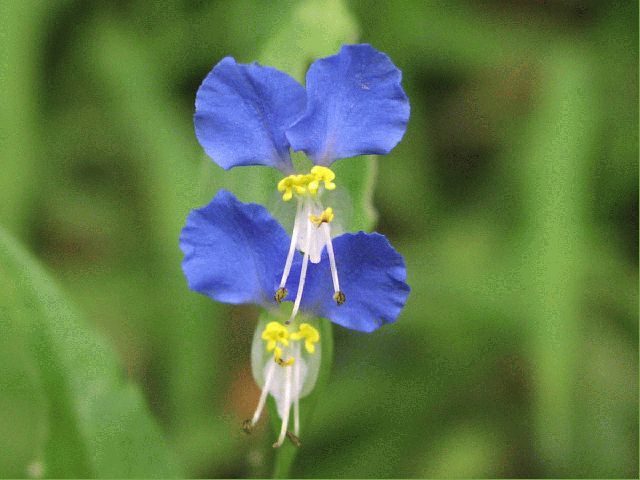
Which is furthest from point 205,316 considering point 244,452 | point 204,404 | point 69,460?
point 69,460

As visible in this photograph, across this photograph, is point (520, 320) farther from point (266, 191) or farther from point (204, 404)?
point (266, 191)

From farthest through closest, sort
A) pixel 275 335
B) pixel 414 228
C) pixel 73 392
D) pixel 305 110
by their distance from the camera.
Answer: pixel 414 228 < pixel 73 392 < pixel 275 335 < pixel 305 110

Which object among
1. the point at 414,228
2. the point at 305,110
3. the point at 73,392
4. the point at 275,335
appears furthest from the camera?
the point at 414,228

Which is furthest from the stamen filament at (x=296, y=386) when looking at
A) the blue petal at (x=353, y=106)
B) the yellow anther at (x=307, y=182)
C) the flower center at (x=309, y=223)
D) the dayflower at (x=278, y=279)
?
the blue petal at (x=353, y=106)

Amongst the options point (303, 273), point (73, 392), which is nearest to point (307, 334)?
point (303, 273)

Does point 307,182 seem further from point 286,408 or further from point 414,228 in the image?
point 414,228

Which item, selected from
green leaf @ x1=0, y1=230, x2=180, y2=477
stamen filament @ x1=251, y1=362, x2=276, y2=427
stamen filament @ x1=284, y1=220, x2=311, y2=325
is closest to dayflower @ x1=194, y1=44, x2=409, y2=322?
stamen filament @ x1=284, y1=220, x2=311, y2=325

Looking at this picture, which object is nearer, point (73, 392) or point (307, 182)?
point (307, 182)
